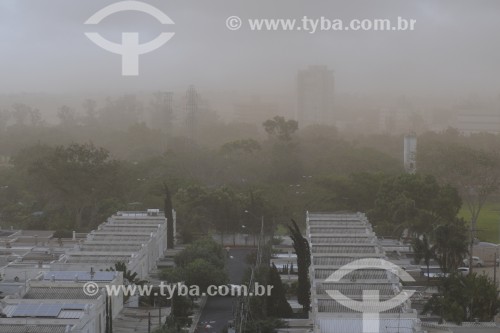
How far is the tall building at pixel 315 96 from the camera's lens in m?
44.2

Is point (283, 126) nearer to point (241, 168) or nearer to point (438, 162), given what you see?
point (241, 168)

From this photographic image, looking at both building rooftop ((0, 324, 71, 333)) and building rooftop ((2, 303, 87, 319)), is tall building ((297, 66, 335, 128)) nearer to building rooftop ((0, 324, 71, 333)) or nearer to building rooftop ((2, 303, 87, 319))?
building rooftop ((2, 303, 87, 319))

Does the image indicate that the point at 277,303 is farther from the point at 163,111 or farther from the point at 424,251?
the point at 163,111

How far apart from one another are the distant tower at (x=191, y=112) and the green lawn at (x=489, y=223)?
60.0 feet

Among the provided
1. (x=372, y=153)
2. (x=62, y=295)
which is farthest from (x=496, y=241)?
(x=62, y=295)

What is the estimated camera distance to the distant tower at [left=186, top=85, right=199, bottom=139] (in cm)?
4697

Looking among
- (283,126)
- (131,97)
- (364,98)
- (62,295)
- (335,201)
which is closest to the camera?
(62,295)

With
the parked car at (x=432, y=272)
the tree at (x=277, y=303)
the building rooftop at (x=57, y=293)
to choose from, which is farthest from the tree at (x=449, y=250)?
the building rooftop at (x=57, y=293)

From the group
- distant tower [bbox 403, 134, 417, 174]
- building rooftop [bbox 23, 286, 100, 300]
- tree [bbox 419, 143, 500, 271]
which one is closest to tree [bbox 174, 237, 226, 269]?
building rooftop [bbox 23, 286, 100, 300]

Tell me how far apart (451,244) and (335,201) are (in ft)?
32.3

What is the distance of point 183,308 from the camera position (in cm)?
1530

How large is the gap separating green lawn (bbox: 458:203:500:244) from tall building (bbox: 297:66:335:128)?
42.5 ft

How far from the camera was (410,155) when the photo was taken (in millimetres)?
34406

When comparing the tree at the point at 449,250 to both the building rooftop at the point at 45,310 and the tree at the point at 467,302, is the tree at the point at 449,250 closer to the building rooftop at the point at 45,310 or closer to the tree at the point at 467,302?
the tree at the point at 467,302
